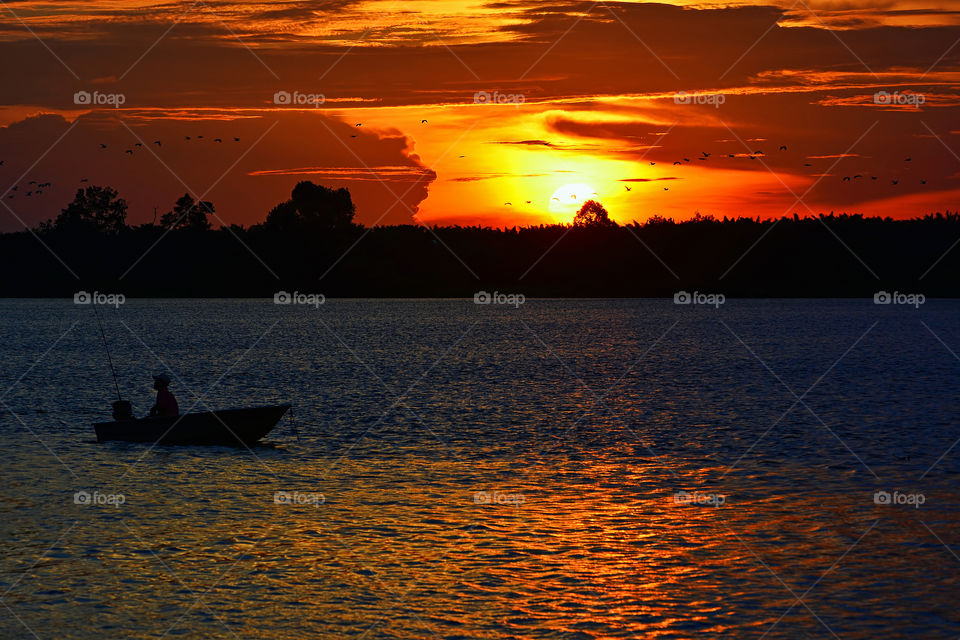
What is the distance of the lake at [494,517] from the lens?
54.6ft

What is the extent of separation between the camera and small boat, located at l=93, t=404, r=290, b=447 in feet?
107

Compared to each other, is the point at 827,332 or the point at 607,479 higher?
the point at 827,332

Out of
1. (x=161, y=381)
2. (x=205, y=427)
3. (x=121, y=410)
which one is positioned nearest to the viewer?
(x=161, y=381)

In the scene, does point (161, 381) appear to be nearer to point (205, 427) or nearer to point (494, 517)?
point (205, 427)

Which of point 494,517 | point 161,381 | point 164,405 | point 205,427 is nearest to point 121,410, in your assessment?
point 164,405

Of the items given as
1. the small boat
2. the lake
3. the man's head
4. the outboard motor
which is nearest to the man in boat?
the man's head

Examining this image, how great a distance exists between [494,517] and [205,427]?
13.2 metres

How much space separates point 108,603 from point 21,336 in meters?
103

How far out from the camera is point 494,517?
22.9 m

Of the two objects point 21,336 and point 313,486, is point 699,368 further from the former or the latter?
point 21,336

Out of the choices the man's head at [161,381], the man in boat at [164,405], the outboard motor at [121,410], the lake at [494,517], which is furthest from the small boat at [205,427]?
the man's head at [161,381]

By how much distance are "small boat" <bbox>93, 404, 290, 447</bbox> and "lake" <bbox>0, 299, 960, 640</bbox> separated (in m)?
0.66

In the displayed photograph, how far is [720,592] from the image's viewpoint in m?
17.8

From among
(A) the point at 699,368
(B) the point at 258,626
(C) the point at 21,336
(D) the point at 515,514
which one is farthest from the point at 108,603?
(C) the point at 21,336
